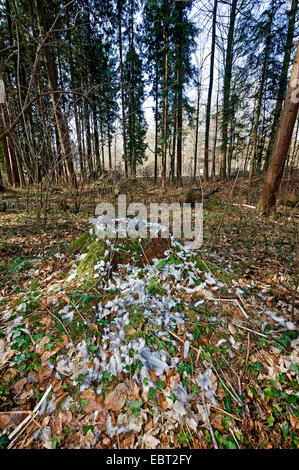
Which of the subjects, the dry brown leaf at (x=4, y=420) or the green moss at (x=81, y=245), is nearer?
the dry brown leaf at (x=4, y=420)

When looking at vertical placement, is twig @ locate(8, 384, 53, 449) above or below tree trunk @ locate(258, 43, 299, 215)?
below

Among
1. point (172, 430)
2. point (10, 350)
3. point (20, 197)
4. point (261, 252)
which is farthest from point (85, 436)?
point (20, 197)

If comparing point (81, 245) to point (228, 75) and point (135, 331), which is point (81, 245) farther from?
point (228, 75)

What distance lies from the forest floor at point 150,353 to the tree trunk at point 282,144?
3.16m

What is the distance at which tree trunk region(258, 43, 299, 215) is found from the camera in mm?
4429

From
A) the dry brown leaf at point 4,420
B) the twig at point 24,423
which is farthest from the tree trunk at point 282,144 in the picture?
the dry brown leaf at point 4,420

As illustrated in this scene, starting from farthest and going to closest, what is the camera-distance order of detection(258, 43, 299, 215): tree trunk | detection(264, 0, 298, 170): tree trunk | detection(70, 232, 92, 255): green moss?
detection(264, 0, 298, 170): tree trunk, detection(258, 43, 299, 215): tree trunk, detection(70, 232, 92, 255): green moss

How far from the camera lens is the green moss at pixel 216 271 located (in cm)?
254

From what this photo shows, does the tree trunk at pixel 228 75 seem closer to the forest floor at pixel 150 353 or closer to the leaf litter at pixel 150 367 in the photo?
the forest floor at pixel 150 353

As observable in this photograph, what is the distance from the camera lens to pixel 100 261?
2.53 meters

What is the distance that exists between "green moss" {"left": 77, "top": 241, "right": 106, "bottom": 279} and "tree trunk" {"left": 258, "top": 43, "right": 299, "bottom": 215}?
5.02 metres

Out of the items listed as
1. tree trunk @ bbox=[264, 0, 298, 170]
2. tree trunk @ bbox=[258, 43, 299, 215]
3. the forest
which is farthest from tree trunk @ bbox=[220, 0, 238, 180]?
the forest

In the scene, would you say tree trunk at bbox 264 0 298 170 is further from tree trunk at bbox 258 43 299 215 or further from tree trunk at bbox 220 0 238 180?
tree trunk at bbox 258 43 299 215

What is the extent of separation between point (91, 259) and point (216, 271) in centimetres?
180
